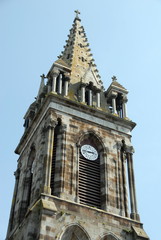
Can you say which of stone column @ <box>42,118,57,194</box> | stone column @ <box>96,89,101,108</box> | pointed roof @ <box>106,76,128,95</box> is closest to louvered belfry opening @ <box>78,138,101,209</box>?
stone column @ <box>42,118,57,194</box>

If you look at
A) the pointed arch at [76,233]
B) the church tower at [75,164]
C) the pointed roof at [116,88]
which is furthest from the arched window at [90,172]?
the pointed roof at [116,88]

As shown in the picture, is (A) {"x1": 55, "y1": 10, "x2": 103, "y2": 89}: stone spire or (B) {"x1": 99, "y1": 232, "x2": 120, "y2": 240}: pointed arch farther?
(A) {"x1": 55, "y1": 10, "x2": 103, "y2": 89}: stone spire

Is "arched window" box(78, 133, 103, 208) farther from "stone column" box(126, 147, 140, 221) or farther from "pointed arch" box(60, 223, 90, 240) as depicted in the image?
"pointed arch" box(60, 223, 90, 240)

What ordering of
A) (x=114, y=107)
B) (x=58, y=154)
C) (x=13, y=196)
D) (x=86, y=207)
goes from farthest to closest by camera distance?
(x=114, y=107)
(x=13, y=196)
(x=58, y=154)
(x=86, y=207)

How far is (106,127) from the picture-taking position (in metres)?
30.6

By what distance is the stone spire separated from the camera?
111ft

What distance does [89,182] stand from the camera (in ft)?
90.0

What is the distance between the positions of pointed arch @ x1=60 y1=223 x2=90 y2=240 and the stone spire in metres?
11.3

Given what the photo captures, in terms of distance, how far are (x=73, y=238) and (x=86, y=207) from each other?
6.36 feet

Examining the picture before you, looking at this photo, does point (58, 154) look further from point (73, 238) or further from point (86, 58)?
point (86, 58)

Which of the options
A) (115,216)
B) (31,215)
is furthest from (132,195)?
(31,215)

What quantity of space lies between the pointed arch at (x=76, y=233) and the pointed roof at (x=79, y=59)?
37.4 feet

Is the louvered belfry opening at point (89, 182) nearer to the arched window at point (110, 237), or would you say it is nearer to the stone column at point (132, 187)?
the stone column at point (132, 187)

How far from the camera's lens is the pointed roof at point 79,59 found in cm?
3362
